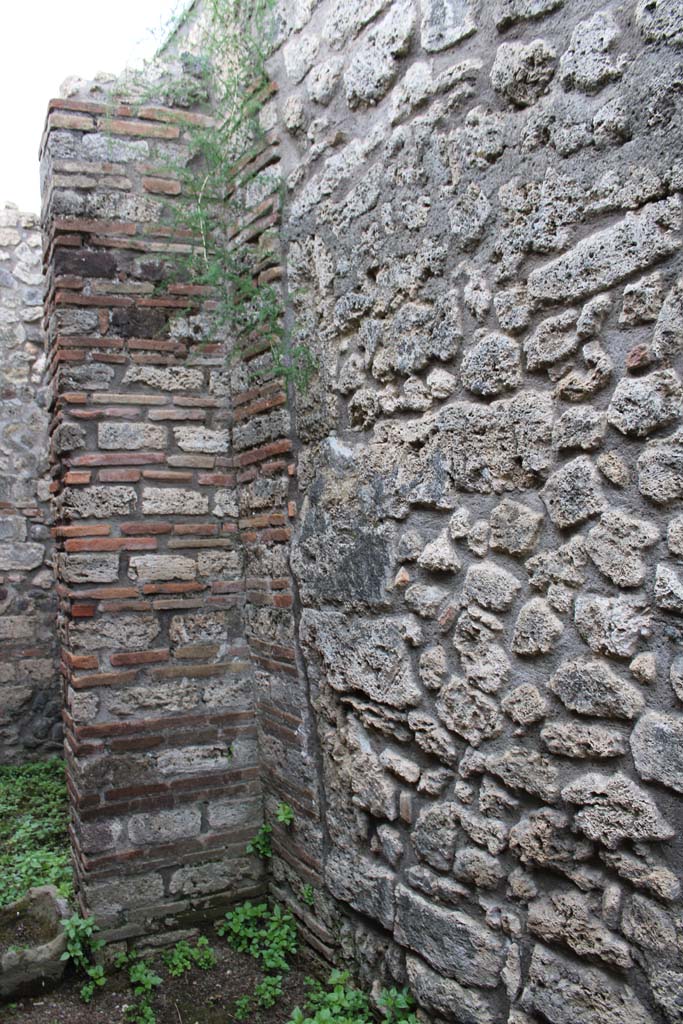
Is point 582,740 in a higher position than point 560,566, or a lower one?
lower

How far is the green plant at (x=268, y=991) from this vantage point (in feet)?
8.76

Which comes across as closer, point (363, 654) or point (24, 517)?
point (363, 654)

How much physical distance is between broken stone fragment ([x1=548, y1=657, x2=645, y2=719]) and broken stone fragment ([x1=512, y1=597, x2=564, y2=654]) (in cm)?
7

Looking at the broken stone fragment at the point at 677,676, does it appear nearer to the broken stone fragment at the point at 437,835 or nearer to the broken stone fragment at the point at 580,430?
the broken stone fragment at the point at 580,430

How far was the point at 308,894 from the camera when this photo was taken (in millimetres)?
2830

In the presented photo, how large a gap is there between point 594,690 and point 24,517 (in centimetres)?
414

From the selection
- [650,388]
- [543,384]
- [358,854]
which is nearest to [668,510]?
[650,388]

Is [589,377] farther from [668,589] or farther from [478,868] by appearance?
[478,868]

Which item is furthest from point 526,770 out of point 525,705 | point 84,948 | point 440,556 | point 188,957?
point 84,948

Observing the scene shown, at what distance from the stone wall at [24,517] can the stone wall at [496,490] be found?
112 inches

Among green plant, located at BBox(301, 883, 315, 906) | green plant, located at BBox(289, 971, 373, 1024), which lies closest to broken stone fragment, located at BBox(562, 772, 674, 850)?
green plant, located at BBox(289, 971, 373, 1024)

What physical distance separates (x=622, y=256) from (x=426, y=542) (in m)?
0.89

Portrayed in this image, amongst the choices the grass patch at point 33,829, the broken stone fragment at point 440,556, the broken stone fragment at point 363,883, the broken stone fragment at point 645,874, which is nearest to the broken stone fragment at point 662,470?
the broken stone fragment at point 440,556

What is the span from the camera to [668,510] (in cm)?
155
